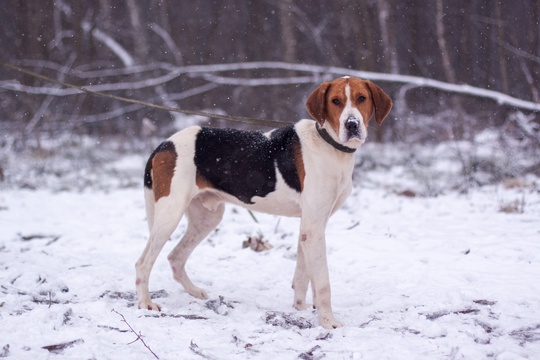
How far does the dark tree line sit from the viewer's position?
35.0 ft

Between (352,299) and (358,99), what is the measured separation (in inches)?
58.6

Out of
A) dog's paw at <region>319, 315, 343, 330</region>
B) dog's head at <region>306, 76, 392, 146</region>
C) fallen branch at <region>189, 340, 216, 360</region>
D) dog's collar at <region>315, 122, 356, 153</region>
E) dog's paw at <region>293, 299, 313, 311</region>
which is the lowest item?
dog's paw at <region>293, 299, 313, 311</region>

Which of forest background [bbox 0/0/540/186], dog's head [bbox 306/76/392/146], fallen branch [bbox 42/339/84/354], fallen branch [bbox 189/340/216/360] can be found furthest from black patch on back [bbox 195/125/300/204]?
forest background [bbox 0/0/540/186]

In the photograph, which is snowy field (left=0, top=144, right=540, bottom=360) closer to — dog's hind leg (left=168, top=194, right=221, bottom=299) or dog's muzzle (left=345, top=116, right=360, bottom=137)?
dog's hind leg (left=168, top=194, right=221, bottom=299)

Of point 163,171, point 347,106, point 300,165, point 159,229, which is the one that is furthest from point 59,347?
point 347,106

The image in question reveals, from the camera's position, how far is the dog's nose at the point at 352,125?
3379 millimetres

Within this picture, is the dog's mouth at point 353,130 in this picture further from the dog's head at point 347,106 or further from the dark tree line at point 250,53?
the dark tree line at point 250,53

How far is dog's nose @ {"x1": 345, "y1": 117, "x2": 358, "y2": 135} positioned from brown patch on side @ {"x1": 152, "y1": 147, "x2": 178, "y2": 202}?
4.27ft

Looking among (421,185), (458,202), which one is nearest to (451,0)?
(421,185)

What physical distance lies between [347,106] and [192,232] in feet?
5.53

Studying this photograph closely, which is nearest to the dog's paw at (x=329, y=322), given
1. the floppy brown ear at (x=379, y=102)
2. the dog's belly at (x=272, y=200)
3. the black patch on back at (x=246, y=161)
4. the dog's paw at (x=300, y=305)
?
the dog's paw at (x=300, y=305)

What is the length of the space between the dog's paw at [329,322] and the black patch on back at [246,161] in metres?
0.91

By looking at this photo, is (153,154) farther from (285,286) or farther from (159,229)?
(285,286)

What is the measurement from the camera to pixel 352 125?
11.1ft
